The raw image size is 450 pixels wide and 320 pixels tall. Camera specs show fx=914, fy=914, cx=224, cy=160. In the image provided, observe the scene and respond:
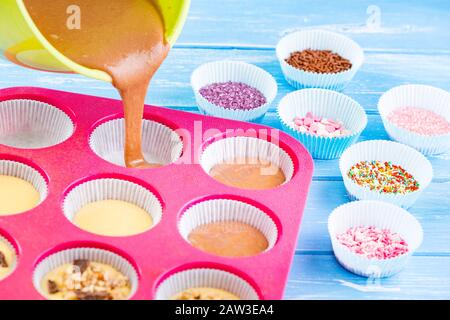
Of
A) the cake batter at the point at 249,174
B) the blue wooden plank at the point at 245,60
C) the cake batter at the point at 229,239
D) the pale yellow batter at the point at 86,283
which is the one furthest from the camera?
the blue wooden plank at the point at 245,60

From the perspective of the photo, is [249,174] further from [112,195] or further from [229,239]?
[112,195]

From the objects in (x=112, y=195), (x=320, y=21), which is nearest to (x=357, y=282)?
(x=112, y=195)

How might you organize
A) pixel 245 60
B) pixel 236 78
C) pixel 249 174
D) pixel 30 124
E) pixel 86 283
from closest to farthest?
pixel 86 283 → pixel 249 174 → pixel 30 124 → pixel 236 78 → pixel 245 60

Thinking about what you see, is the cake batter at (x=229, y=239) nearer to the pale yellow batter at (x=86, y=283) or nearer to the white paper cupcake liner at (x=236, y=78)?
the pale yellow batter at (x=86, y=283)

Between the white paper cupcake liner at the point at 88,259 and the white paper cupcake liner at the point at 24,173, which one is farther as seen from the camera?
the white paper cupcake liner at the point at 24,173

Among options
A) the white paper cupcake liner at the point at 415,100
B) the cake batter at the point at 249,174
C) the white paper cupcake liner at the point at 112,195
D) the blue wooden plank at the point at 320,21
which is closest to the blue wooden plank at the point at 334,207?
the cake batter at the point at 249,174

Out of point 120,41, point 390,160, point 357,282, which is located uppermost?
point 120,41
